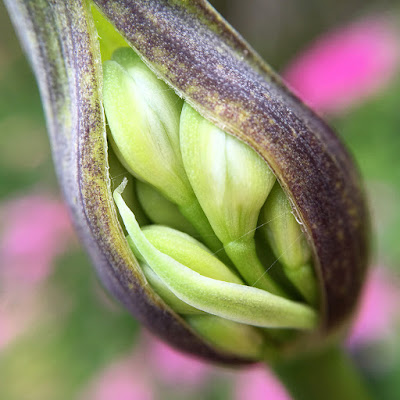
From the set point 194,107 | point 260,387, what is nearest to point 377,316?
point 260,387

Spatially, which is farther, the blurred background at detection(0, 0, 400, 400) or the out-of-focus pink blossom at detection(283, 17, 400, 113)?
the out-of-focus pink blossom at detection(283, 17, 400, 113)

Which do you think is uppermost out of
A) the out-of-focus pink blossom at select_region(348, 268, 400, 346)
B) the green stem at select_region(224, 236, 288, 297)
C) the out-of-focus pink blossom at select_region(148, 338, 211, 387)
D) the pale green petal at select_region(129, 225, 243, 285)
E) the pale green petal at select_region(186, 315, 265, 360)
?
the pale green petal at select_region(129, 225, 243, 285)

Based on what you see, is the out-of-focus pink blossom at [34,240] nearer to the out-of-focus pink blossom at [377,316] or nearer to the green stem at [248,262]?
the out-of-focus pink blossom at [377,316]

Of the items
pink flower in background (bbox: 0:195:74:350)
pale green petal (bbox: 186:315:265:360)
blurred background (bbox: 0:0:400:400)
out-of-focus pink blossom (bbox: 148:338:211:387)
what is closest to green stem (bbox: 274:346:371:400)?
pale green petal (bbox: 186:315:265:360)

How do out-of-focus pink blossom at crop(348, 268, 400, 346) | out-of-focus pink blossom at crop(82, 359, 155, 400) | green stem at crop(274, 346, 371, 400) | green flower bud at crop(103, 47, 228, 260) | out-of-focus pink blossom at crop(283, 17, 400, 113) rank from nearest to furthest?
1. green flower bud at crop(103, 47, 228, 260)
2. green stem at crop(274, 346, 371, 400)
3. out-of-focus pink blossom at crop(348, 268, 400, 346)
4. out-of-focus pink blossom at crop(82, 359, 155, 400)
5. out-of-focus pink blossom at crop(283, 17, 400, 113)

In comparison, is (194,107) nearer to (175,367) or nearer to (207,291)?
(207,291)

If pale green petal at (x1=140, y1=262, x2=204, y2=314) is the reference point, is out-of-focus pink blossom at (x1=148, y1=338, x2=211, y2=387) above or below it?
below

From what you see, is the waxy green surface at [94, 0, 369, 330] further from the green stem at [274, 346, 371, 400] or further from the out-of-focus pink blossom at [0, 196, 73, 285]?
the out-of-focus pink blossom at [0, 196, 73, 285]

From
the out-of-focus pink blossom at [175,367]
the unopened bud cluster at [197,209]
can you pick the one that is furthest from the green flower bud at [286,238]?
the out-of-focus pink blossom at [175,367]

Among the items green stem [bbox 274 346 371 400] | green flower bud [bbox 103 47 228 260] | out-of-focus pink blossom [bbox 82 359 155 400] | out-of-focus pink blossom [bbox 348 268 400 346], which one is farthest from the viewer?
out-of-focus pink blossom [bbox 82 359 155 400]
